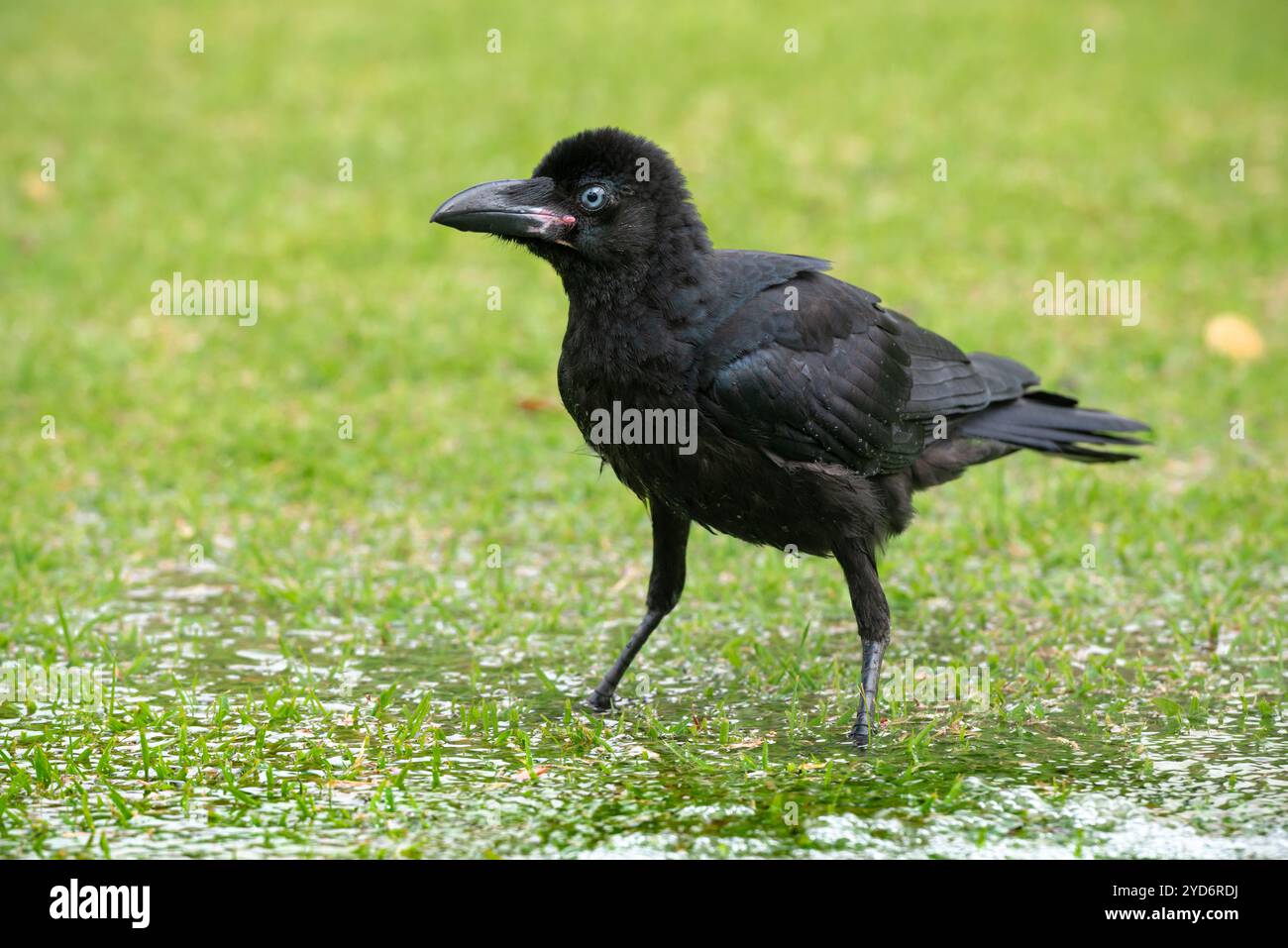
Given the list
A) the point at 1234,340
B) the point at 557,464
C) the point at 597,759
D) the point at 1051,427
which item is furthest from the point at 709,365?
the point at 1234,340

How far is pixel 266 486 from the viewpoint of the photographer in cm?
685

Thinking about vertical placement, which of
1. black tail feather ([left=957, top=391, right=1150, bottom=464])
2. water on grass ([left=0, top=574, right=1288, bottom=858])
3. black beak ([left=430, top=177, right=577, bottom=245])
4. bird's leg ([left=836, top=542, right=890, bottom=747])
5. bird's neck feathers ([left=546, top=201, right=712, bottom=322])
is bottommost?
water on grass ([left=0, top=574, right=1288, bottom=858])

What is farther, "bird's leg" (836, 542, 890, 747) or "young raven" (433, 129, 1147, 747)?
"bird's leg" (836, 542, 890, 747)

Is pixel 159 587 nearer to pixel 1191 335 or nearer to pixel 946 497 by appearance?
A: pixel 946 497

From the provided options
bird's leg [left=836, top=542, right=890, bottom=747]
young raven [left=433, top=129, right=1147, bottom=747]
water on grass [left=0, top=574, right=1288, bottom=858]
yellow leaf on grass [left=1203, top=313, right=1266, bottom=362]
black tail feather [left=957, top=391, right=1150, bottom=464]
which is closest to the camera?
water on grass [left=0, top=574, right=1288, bottom=858]

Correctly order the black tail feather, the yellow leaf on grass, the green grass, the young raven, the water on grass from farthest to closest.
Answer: the yellow leaf on grass → the black tail feather → the young raven → the green grass → the water on grass

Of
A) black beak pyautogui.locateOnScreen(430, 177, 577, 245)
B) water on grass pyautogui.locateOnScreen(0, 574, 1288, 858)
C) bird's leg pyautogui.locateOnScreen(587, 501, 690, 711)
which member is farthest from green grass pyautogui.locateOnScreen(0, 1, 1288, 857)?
black beak pyautogui.locateOnScreen(430, 177, 577, 245)

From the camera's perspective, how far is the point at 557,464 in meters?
7.29

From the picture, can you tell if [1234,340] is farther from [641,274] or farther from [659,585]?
[641,274]

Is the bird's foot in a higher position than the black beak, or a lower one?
lower

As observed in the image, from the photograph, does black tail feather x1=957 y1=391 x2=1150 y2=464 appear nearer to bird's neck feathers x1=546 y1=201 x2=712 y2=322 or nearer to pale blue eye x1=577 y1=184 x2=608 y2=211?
bird's neck feathers x1=546 y1=201 x2=712 y2=322

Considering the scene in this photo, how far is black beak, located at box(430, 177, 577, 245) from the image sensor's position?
14.6 ft

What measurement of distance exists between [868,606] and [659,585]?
2.20ft
